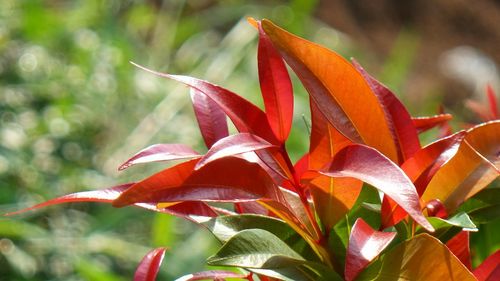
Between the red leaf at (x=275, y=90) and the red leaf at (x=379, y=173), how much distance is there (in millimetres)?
37

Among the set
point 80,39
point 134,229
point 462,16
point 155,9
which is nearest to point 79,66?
point 80,39

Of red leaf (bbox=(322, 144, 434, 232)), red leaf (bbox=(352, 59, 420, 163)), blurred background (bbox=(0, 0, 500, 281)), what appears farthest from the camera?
blurred background (bbox=(0, 0, 500, 281))

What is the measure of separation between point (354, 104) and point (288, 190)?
0.06m

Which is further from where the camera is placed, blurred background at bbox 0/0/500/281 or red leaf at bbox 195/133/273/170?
blurred background at bbox 0/0/500/281

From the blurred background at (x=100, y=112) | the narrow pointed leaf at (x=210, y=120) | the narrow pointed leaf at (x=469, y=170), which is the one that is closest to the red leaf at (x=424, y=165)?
the narrow pointed leaf at (x=469, y=170)

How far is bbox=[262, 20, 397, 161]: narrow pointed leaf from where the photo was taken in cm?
45

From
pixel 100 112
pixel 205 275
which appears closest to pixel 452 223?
pixel 205 275

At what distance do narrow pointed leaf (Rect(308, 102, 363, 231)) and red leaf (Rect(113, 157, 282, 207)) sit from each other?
3 centimetres

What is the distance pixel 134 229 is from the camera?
2293mm

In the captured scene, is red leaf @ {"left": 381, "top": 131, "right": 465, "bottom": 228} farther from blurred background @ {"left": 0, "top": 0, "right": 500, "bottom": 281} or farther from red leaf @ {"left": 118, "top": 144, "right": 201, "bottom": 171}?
blurred background @ {"left": 0, "top": 0, "right": 500, "bottom": 281}

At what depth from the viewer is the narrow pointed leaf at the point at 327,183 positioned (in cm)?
48

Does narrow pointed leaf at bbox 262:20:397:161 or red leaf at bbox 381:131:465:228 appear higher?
narrow pointed leaf at bbox 262:20:397:161

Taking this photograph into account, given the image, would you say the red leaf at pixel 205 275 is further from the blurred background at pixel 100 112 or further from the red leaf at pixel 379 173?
the blurred background at pixel 100 112

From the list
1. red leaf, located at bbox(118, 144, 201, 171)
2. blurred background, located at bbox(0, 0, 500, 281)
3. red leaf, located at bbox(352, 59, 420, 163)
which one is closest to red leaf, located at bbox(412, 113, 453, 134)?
red leaf, located at bbox(352, 59, 420, 163)
